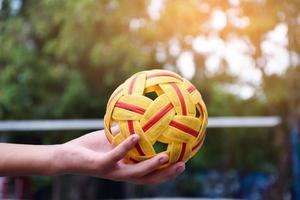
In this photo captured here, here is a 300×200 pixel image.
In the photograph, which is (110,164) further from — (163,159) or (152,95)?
(152,95)

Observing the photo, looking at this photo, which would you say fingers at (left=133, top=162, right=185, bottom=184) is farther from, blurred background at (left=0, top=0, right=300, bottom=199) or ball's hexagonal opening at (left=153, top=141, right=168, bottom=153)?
blurred background at (left=0, top=0, right=300, bottom=199)

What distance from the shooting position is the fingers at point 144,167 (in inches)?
32.3

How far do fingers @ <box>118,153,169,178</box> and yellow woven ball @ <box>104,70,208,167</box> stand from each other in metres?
0.05

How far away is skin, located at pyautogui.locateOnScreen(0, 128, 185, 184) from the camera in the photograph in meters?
0.82

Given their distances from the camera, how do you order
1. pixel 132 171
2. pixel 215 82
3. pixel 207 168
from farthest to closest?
pixel 207 168 → pixel 215 82 → pixel 132 171

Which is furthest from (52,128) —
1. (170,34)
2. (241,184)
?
(241,184)

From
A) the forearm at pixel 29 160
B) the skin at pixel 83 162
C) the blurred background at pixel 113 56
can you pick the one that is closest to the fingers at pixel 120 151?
the skin at pixel 83 162

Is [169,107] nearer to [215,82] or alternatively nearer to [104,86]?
[104,86]

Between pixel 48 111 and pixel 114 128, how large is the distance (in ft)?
15.0

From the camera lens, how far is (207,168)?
678 cm

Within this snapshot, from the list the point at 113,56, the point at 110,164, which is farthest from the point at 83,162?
the point at 113,56

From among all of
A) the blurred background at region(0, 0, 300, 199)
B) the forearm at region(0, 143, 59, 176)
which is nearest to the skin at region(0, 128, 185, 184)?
the forearm at region(0, 143, 59, 176)

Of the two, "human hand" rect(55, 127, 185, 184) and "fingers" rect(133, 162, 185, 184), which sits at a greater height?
"human hand" rect(55, 127, 185, 184)

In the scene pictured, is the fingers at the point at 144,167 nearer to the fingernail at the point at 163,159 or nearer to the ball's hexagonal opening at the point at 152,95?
the fingernail at the point at 163,159
